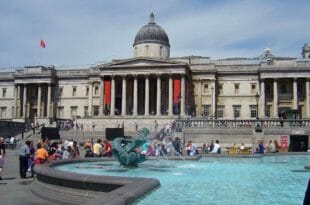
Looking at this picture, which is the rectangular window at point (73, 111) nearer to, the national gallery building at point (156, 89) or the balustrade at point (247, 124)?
the national gallery building at point (156, 89)

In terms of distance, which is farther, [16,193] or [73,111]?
[73,111]

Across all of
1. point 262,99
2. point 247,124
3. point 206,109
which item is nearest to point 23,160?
point 247,124

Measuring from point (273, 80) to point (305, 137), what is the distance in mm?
29326

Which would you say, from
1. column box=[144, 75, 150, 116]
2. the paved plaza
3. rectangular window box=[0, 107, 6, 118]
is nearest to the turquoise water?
the paved plaza

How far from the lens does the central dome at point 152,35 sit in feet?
244

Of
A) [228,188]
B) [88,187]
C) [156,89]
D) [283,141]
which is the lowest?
[228,188]

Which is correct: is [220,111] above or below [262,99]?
below

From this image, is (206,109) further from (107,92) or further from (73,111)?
(73,111)

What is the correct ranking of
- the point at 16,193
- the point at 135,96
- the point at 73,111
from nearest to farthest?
the point at 16,193
the point at 135,96
the point at 73,111

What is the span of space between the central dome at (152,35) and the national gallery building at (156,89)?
0.17 m

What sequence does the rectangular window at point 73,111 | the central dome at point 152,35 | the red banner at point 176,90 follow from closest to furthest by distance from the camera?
the red banner at point 176,90 < the central dome at point 152,35 < the rectangular window at point 73,111

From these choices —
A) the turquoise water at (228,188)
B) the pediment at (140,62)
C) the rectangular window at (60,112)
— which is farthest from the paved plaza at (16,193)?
the rectangular window at (60,112)

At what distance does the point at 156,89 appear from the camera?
69.1m

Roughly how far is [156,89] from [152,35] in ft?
35.7
